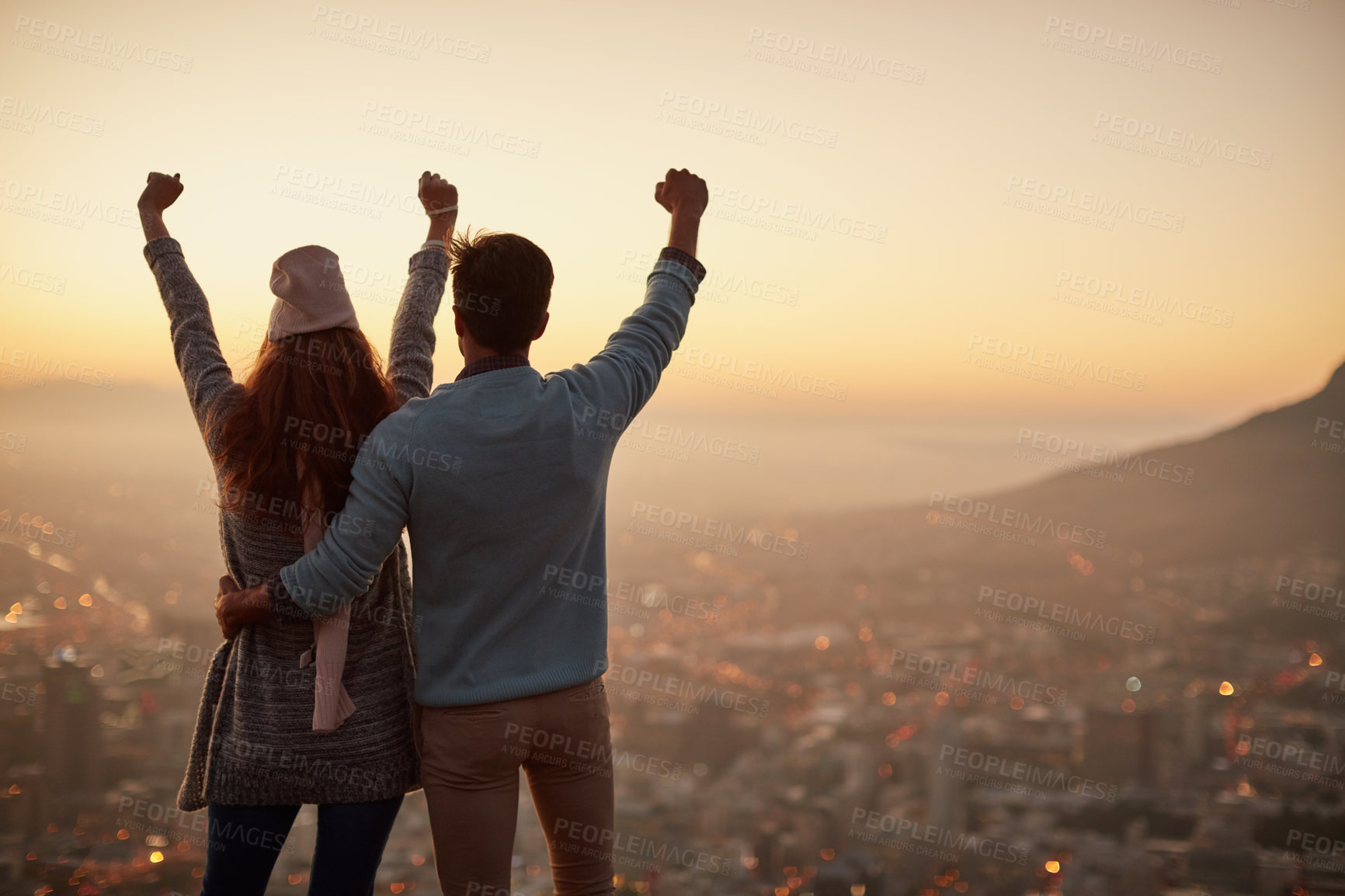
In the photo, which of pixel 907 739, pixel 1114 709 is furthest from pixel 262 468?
pixel 1114 709

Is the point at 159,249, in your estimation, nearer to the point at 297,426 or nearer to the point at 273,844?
the point at 297,426

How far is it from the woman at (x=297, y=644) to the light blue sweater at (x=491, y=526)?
97mm

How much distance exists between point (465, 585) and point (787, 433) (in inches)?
409

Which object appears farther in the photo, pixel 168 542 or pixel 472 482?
pixel 168 542

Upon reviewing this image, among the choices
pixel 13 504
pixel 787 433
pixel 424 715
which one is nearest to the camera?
pixel 424 715

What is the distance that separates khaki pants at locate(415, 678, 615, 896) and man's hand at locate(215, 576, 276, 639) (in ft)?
0.91

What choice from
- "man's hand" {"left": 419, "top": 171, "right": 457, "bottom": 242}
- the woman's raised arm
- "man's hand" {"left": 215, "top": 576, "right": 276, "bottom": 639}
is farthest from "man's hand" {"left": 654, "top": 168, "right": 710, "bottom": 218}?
"man's hand" {"left": 215, "top": 576, "right": 276, "bottom": 639}

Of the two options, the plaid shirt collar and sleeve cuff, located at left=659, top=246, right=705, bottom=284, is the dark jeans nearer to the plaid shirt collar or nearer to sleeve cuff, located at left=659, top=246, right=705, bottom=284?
the plaid shirt collar

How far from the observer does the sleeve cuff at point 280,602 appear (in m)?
1.17

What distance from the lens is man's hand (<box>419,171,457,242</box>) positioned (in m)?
1.65

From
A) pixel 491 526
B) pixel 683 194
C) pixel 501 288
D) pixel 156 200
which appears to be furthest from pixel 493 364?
pixel 156 200

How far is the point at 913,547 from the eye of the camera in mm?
11531

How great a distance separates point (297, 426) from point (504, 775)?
0.58 meters

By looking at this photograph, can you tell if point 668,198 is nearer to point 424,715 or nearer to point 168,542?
point 424,715
